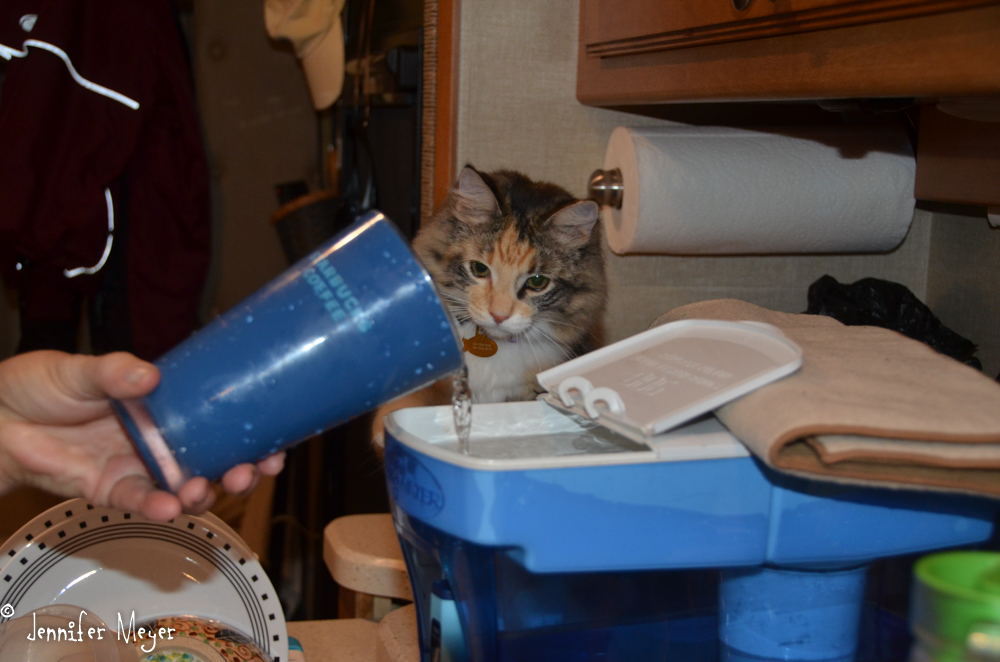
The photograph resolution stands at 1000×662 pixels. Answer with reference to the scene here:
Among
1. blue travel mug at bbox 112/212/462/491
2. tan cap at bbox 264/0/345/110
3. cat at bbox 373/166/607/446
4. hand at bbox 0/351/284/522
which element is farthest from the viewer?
tan cap at bbox 264/0/345/110

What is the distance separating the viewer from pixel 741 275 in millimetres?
1299

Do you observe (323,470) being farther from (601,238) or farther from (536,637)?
(536,637)

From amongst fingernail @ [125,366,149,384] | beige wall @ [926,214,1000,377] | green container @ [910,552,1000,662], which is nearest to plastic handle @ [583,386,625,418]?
green container @ [910,552,1000,662]

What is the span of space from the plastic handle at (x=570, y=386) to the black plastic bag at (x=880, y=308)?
67cm

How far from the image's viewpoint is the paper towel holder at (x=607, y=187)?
3.86 feet

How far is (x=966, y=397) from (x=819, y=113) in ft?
2.72

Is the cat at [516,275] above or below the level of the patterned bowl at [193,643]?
above

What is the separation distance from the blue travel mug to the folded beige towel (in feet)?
0.75

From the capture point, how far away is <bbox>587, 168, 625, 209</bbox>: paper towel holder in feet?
3.86

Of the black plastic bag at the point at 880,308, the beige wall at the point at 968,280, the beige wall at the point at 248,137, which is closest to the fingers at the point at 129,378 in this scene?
the black plastic bag at the point at 880,308

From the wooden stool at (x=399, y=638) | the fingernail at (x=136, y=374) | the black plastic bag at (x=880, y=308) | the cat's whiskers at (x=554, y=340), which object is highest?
the fingernail at (x=136, y=374)

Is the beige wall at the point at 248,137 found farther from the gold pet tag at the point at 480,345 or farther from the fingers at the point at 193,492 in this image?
the fingers at the point at 193,492

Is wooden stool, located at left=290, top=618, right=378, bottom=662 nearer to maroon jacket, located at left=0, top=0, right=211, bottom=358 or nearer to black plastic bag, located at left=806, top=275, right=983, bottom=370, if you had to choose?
black plastic bag, located at left=806, top=275, right=983, bottom=370

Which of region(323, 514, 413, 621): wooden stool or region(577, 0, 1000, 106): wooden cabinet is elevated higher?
region(577, 0, 1000, 106): wooden cabinet
